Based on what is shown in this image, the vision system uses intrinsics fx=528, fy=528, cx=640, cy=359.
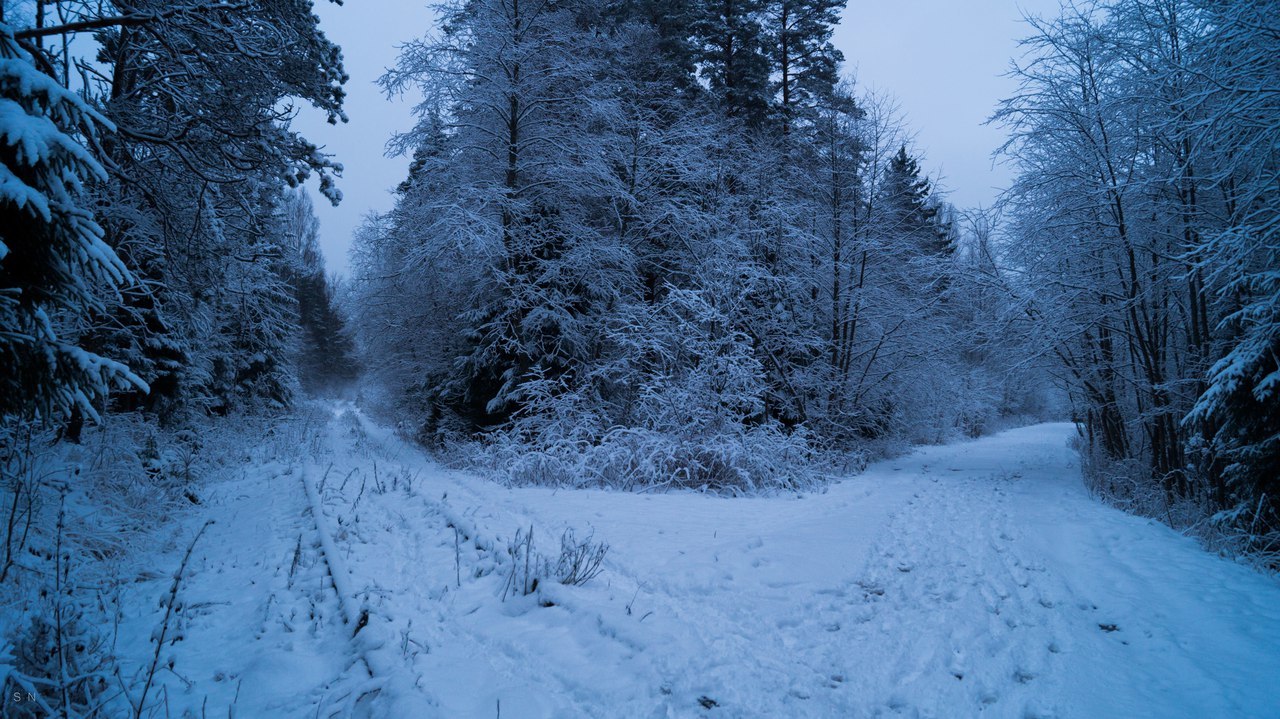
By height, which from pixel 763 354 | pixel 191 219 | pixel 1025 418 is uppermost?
pixel 191 219

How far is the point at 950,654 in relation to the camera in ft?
10.8

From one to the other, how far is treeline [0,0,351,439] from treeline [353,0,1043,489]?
413 cm

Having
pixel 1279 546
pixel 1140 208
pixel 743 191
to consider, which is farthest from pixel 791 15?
pixel 1279 546

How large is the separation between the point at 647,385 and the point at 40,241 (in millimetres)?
7975

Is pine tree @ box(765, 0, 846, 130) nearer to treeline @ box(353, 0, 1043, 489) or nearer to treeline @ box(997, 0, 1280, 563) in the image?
treeline @ box(353, 0, 1043, 489)

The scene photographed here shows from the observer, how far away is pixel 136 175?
5.66 metres

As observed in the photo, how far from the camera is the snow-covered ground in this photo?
2.71 meters

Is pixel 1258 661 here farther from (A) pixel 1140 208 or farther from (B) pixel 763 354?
(B) pixel 763 354

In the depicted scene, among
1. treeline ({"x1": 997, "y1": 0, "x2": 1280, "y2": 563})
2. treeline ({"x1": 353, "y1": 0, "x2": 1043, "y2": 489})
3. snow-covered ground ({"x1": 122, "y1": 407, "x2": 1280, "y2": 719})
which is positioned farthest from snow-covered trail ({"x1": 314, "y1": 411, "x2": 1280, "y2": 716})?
treeline ({"x1": 353, "y1": 0, "x2": 1043, "y2": 489})

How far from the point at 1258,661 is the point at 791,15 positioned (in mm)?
18742

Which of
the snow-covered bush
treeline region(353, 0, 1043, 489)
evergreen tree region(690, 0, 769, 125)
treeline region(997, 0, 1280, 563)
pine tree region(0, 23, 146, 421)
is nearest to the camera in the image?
pine tree region(0, 23, 146, 421)

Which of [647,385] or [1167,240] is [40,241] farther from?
[1167,240]

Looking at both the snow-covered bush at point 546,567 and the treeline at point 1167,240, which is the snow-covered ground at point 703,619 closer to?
the snow-covered bush at point 546,567

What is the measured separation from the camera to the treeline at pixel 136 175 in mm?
2867
